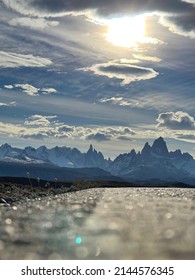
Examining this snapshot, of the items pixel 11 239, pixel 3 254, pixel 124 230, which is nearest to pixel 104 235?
pixel 124 230

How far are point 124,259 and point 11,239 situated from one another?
7.57 meters

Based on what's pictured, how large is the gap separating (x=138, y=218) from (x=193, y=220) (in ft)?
14.3

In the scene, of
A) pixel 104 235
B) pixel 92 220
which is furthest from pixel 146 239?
pixel 92 220

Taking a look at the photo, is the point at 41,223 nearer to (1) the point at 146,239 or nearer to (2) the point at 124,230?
(2) the point at 124,230

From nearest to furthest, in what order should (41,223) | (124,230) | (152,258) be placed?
(152,258)
(124,230)
(41,223)

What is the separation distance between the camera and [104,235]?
26.2 metres

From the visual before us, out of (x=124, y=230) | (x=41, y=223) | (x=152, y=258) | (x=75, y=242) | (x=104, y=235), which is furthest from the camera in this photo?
(x=41, y=223)

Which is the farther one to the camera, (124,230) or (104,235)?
(124,230)

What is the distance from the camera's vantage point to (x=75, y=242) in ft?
78.2
